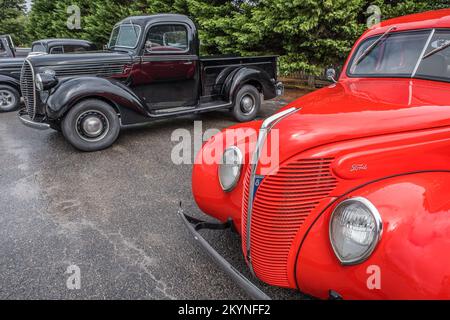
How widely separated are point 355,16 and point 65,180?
731cm

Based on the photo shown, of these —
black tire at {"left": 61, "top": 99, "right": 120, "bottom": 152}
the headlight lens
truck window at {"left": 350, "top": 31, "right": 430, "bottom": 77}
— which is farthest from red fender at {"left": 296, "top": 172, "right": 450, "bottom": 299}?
the headlight lens

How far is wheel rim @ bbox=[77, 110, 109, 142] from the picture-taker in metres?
4.70

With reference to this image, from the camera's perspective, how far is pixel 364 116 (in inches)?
71.9

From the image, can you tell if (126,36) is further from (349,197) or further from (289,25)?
(349,197)

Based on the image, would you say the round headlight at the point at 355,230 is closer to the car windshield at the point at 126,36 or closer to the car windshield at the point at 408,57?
the car windshield at the point at 408,57

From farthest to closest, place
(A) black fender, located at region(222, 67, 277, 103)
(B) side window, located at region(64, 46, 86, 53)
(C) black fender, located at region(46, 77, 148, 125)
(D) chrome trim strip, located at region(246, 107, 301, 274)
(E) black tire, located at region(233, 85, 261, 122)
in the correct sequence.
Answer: (B) side window, located at region(64, 46, 86, 53)
(E) black tire, located at region(233, 85, 261, 122)
(A) black fender, located at region(222, 67, 277, 103)
(C) black fender, located at region(46, 77, 148, 125)
(D) chrome trim strip, located at region(246, 107, 301, 274)

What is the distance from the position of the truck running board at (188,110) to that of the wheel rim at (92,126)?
0.81 metres

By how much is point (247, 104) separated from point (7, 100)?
5.94 m

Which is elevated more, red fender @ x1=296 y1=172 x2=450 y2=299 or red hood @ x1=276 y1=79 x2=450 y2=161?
red hood @ x1=276 y1=79 x2=450 y2=161

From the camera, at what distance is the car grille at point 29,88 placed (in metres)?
4.83

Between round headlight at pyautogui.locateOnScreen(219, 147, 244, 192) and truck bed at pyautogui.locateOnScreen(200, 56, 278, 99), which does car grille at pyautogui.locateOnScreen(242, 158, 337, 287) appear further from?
truck bed at pyautogui.locateOnScreen(200, 56, 278, 99)

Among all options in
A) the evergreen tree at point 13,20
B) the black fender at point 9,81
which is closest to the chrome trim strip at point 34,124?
the black fender at point 9,81

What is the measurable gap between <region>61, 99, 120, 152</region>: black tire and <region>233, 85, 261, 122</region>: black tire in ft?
8.16
